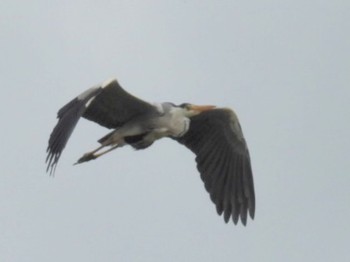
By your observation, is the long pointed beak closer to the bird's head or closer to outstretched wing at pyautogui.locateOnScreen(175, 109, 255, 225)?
the bird's head

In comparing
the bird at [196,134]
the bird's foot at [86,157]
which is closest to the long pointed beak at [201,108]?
the bird at [196,134]

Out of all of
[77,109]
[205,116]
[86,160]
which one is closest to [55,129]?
[77,109]

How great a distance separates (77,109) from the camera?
1642 centimetres

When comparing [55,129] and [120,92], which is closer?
[55,129]

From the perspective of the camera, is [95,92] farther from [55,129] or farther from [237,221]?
[237,221]

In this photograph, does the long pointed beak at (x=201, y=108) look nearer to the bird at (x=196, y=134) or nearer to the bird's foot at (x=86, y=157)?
the bird at (x=196, y=134)

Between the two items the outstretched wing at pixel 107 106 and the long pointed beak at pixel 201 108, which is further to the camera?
the long pointed beak at pixel 201 108

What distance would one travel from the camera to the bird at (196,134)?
18.0m

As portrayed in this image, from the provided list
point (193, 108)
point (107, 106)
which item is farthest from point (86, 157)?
point (193, 108)

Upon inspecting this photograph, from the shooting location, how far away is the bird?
59.1ft

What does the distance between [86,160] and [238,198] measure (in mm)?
2184

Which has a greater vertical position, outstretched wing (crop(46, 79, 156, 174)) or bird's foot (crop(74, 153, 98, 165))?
outstretched wing (crop(46, 79, 156, 174))

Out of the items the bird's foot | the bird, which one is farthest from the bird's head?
the bird's foot

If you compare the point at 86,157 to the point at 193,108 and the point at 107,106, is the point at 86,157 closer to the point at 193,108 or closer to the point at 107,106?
the point at 107,106
